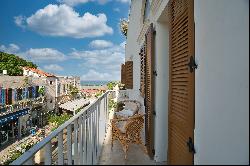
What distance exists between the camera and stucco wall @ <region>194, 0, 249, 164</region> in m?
1.31

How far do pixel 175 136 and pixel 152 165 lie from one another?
57.1 inches

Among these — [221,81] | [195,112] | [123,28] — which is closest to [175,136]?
[195,112]

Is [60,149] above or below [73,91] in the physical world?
above

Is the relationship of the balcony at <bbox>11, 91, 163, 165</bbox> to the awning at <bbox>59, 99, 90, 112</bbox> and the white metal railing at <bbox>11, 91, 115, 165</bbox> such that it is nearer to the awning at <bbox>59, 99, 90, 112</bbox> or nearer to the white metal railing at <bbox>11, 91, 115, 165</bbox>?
the white metal railing at <bbox>11, 91, 115, 165</bbox>

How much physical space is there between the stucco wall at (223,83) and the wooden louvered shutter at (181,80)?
15 centimetres

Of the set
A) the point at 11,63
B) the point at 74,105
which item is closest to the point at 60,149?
the point at 74,105

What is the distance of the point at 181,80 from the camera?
8.06 feet

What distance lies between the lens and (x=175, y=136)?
2.79 meters

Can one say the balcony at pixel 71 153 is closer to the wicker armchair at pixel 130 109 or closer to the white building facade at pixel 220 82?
the white building facade at pixel 220 82

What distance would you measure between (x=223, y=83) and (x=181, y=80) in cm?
96

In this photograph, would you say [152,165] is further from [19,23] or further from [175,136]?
[19,23]

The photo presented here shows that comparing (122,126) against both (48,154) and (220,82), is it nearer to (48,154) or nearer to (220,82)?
(48,154)

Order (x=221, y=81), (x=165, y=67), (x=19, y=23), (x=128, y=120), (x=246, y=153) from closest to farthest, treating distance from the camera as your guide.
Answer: (x=246, y=153) < (x=221, y=81) < (x=165, y=67) < (x=128, y=120) < (x=19, y=23)

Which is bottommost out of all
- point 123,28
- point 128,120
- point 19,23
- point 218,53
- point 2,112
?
point 2,112
